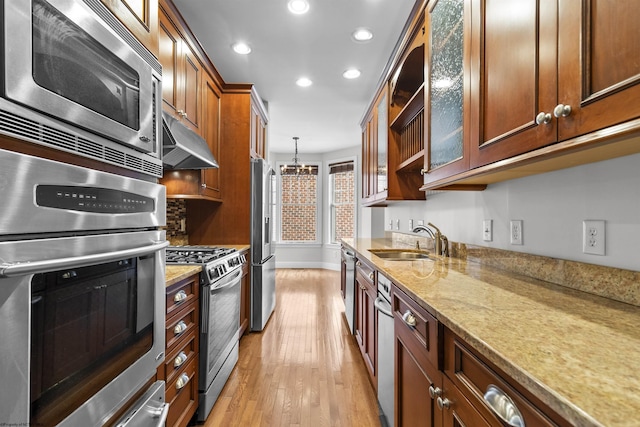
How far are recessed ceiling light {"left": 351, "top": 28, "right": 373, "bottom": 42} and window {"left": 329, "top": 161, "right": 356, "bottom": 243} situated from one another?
406 cm

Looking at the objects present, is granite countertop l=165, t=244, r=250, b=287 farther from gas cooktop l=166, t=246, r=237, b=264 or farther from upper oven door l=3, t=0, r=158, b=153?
upper oven door l=3, t=0, r=158, b=153

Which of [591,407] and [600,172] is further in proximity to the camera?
[600,172]

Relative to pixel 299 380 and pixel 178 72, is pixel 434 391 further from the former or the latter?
pixel 178 72

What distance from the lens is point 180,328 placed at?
5.26 feet

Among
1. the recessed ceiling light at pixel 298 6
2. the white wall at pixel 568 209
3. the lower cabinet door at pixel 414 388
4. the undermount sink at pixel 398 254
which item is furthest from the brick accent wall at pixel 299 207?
the lower cabinet door at pixel 414 388

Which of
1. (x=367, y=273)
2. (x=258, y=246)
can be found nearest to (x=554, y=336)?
(x=367, y=273)

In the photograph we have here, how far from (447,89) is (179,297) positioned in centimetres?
170

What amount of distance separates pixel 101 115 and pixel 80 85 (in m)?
0.09

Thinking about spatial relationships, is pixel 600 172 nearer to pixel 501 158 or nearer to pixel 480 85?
pixel 501 158

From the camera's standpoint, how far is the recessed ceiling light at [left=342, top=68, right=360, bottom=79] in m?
3.30

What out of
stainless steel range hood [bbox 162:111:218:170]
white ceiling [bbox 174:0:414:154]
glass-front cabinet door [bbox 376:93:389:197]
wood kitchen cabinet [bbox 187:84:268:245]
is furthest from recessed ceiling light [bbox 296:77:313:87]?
stainless steel range hood [bbox 162:111:218:170]

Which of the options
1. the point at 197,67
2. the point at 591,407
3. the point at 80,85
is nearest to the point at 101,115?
the point at 80,85

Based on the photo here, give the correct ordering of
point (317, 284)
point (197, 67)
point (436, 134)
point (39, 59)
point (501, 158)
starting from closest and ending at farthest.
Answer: point (39, 59)
point (501, 158)
point (436, 134)
point (197, 67)
point (317, 284)

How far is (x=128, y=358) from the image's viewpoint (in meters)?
1.00
